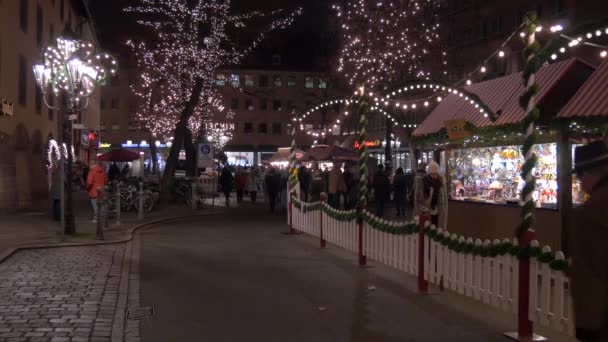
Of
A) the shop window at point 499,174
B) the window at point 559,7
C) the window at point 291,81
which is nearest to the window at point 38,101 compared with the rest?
the shop window at point 499,174

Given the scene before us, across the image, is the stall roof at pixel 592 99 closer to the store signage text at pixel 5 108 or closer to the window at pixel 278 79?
the store signage text at pixel 5 108

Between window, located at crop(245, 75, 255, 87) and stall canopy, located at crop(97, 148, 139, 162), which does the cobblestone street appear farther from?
window, located at crop(245, 75, 255, 87)

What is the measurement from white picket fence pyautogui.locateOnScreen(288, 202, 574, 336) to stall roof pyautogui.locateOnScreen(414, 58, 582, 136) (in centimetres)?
326

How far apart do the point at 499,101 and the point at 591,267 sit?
10.6m

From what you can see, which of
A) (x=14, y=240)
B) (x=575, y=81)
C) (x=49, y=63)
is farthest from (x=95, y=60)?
(x=575, y=81)

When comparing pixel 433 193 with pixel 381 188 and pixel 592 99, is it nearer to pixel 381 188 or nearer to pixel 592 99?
pixel 592 99

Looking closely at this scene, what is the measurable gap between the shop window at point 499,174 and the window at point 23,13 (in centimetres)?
1770

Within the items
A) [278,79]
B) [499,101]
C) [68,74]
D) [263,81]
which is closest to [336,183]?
[68,74]

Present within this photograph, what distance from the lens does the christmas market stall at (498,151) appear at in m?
11.9

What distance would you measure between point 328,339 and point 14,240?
411 inches

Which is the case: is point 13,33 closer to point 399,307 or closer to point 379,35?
point 379,35

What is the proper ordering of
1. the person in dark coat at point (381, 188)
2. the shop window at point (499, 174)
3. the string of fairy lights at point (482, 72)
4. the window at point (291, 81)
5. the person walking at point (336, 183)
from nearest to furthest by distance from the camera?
the string of fairy lights at point (482, 72) → the shop window at point (499, 174) → the person walking at point (336, 183) → the person in dark coat at point (381, 188) → the window at point (291, 81)

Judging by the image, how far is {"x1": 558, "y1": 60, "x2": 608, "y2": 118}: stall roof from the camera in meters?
10.4

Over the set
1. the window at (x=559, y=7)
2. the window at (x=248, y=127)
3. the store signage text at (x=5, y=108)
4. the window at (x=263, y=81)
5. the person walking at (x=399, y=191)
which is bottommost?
the person walking at (x=399, y=191)
